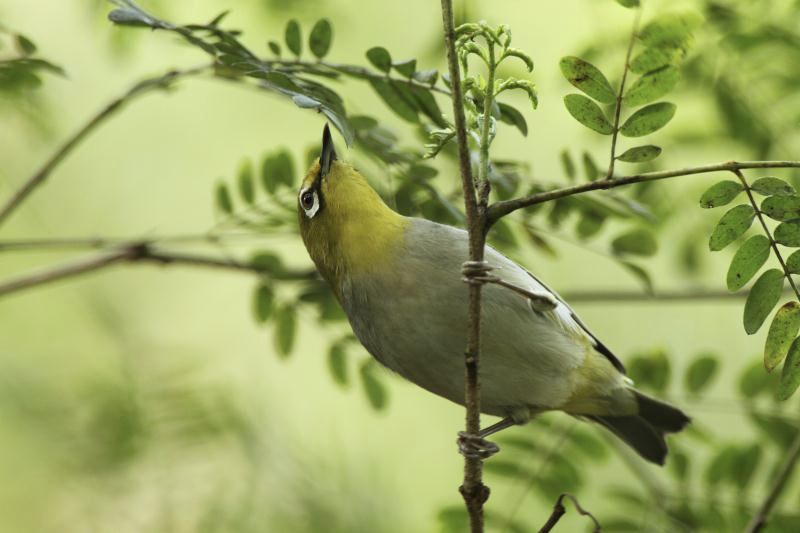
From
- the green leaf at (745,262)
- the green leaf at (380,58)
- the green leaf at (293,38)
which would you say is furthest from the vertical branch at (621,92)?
the green leaf at (293,38)

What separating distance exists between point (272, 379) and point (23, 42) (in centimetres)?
467

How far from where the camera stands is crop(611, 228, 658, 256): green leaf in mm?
3068

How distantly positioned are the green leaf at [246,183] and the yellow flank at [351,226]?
0.35 meters

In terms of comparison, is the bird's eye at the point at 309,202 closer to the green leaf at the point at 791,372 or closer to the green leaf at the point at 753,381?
the green leaf at the point at 791,372

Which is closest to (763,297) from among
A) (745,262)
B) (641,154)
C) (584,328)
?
(745,262)

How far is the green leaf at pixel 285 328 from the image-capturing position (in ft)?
11.1

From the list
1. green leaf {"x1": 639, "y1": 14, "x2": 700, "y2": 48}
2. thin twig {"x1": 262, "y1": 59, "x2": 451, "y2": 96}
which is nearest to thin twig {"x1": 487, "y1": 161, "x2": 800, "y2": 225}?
green leaf {"x1": 639, "y1": 14, "x2": 700, "y2": 48}

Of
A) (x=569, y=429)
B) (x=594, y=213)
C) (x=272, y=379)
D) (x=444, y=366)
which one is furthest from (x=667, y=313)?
(x=444, y=366)

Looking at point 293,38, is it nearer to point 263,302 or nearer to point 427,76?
point 427,76

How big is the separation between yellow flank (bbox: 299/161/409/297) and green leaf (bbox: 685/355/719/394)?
1206mm

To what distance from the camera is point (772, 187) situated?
1.88 m

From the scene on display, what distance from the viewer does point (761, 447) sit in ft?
10.7

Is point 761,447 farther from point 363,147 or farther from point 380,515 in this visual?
point 363,147

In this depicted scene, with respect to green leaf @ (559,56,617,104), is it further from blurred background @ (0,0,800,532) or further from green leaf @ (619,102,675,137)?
blurred background @ (0,0,800,532)
